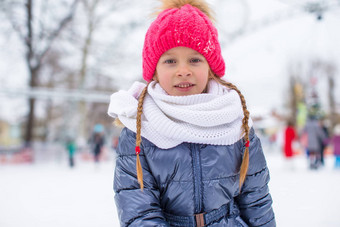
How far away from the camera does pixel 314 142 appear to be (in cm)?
809

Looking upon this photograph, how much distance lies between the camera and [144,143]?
3.69 feet

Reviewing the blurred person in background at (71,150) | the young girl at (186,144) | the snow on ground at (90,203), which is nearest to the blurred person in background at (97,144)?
the blurred person in background at (71,150)

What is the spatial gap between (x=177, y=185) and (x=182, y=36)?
0.62 m

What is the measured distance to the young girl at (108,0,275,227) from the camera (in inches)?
42.5

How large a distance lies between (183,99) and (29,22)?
12742 mm

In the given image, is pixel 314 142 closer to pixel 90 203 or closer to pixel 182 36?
pixel 90 203

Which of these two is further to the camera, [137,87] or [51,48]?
[51,48]

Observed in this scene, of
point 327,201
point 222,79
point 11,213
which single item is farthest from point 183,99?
point 327,201

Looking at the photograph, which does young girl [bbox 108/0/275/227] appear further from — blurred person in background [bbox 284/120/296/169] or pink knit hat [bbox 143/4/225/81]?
blurred person in background [bbox 284/120/296/169]

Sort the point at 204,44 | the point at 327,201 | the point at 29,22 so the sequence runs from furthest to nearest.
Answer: the point at 29,22 → the point at 327,201 → the point at 204,44

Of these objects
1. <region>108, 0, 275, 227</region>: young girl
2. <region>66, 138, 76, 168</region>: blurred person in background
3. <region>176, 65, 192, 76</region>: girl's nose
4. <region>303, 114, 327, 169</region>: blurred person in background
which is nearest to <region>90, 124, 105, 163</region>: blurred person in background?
<region>66, 138, 76, 168</region>: blurred person in background

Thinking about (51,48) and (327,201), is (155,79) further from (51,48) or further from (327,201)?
(51,48)

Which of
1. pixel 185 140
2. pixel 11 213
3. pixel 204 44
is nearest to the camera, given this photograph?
pixel 185 140

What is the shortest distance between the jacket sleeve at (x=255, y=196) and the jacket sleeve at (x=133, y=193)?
1.26 feet
